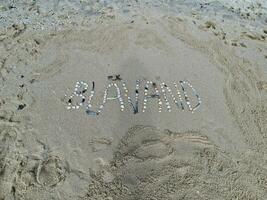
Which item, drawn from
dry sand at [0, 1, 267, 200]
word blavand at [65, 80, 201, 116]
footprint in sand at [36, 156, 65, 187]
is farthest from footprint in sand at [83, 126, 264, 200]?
word blavand at [65, 80, 201, 116]

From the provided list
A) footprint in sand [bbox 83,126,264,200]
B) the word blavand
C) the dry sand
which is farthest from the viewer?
the word blavand

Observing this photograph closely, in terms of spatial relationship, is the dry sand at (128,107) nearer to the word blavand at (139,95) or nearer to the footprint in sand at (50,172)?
the footprint in sand at (50,172)

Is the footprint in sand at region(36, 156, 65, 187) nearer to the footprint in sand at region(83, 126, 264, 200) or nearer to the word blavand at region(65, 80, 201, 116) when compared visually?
the footprint in sand at region(83, 126, 264, 200)

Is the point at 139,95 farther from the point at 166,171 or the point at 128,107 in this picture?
the point at 166,171

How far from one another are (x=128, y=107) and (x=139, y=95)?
0.44m

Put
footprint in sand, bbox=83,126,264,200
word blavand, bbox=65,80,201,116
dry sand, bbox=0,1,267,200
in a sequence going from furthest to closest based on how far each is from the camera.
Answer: word blavand, bbox=65,80,201,116, dry sand, bbox=0,1,267,200, footprint in sand, bbox=83,126,264,200

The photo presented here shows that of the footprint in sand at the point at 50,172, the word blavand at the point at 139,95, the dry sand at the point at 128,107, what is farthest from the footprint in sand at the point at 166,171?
the word blavand at the point at 139,95

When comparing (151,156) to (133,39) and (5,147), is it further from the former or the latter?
(133,39)

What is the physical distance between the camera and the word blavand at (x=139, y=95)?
769cm

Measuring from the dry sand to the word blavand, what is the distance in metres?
0.13

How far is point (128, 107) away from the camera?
766cm

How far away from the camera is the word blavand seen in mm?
7688

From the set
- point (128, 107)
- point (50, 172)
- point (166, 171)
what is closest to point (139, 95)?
point (128, 107)

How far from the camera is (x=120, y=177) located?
6.32 metres
